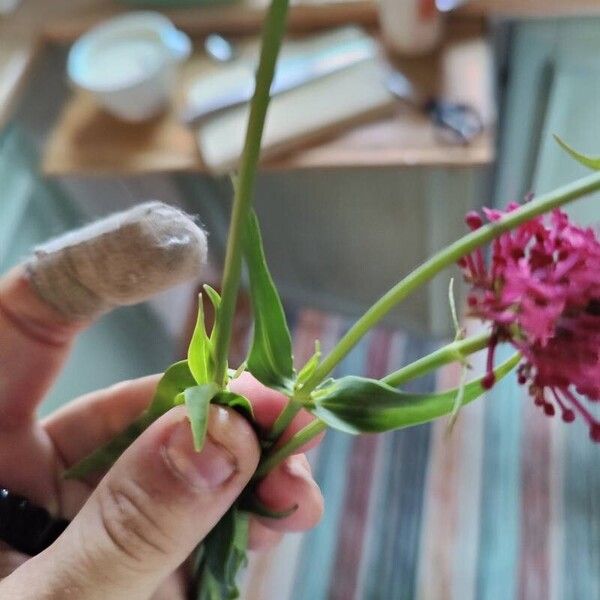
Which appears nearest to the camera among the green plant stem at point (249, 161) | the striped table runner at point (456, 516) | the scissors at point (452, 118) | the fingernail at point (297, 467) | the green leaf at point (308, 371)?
the green plant stem at point (249, 161)

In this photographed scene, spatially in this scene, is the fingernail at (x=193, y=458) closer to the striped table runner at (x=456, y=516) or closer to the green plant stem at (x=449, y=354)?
the green plant stem at (x=449, y=354)

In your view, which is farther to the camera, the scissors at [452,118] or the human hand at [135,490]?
the scissors at [452,118]

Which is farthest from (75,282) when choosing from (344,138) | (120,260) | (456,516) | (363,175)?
(456,516)

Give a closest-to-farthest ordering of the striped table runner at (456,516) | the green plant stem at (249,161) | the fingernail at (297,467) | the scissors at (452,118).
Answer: the green plant stem at (249,161) < the fingernail at (297,467) < the scissors at (452,118) < the striped table runner at (456,516)

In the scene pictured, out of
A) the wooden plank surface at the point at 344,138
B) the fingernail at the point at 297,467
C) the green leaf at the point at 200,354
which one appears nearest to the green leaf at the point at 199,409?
the green leaf at the point at 200,354

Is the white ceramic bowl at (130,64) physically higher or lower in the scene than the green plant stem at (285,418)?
lower

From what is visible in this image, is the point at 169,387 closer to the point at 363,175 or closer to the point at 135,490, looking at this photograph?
the point at 135,490

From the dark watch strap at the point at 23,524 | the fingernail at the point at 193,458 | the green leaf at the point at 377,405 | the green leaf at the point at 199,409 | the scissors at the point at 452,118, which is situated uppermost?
the green leaf at the point at 199,409

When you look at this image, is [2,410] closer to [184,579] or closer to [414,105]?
[184,579]
